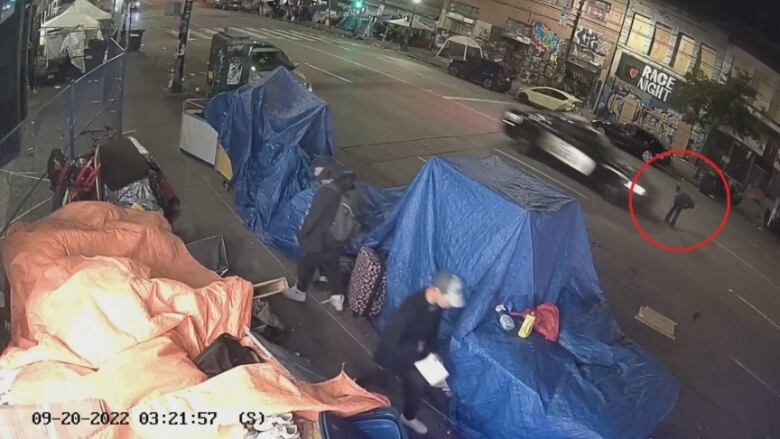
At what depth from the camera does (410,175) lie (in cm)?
1237

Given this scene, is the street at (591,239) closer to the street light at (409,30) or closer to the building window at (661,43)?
the building window at (661,43)

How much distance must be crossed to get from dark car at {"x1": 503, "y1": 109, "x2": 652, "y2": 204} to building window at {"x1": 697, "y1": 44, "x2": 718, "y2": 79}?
858 centimetres

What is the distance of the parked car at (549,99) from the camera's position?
23312 millimetres

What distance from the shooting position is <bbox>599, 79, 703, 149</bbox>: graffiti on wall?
70.8 ft

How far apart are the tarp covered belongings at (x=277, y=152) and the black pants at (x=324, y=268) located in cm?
80

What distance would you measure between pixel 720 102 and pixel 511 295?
16549 millimetres

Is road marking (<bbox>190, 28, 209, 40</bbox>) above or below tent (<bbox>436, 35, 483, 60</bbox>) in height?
below

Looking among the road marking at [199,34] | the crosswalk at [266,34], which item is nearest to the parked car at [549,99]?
the crosswalk at [266,34]

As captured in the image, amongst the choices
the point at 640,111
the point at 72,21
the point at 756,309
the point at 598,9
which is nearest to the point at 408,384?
the point at 756,309

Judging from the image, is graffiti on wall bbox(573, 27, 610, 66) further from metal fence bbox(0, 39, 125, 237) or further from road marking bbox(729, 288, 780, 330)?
metal fence bbox(0, 39, 125, 237)

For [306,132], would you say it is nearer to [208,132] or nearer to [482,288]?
[208,132]

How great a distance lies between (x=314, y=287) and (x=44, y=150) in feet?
14.1

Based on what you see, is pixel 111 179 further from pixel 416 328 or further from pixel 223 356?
pixel 416 328

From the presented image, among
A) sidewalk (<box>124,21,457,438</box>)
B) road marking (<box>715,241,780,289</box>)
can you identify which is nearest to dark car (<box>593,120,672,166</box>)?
road marking (<box>715,241,780,289</box>)
